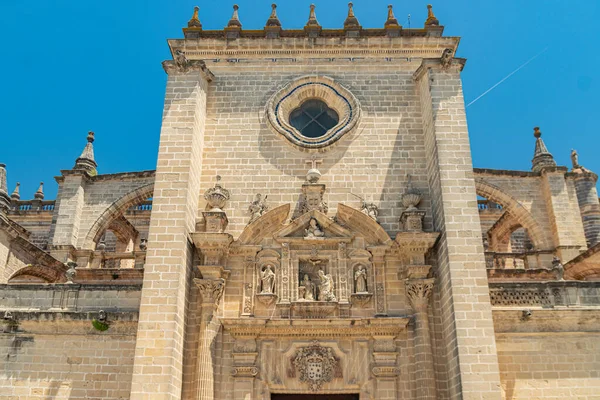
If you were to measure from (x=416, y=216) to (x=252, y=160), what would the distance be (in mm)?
3792

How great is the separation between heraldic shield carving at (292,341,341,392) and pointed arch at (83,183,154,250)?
11.2 m

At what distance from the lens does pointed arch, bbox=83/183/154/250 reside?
2005cm

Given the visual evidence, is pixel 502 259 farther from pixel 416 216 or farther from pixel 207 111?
pixel 207 111

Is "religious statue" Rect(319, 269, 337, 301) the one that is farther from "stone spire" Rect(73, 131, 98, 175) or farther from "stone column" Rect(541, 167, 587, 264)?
"stone spire" Rect(73, 131, 98, 175)

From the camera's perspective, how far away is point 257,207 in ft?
41.1

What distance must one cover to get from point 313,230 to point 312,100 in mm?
3574

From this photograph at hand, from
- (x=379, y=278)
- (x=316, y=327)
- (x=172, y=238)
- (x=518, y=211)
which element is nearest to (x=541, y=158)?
(x=518, y=211)

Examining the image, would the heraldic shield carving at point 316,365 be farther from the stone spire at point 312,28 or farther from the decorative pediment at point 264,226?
the stone spire at point 312,28

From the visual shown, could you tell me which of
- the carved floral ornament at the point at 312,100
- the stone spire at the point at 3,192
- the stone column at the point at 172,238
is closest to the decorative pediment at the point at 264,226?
the stone column at the point at 172,238

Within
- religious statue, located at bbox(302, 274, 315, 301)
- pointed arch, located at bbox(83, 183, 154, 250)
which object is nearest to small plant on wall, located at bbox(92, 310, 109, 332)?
religious statue, located at bbox(302, 274, 315, 301)

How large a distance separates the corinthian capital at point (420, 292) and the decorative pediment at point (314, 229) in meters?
1.61

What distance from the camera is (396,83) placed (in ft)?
46.1

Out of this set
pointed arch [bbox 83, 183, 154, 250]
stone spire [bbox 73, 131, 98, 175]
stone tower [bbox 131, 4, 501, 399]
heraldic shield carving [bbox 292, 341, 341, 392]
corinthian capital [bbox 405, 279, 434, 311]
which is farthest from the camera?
stone spire [bbox 73, 131, 98, 175]

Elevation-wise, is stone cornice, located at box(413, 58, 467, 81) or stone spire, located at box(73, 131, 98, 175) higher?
stone spire, located at box(73, 131, 98, 175)
